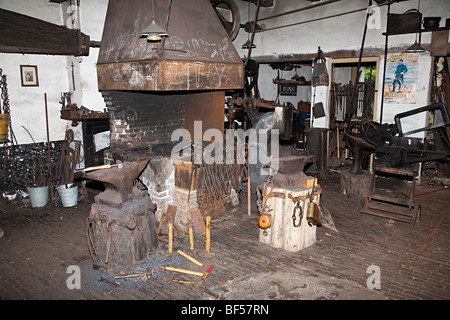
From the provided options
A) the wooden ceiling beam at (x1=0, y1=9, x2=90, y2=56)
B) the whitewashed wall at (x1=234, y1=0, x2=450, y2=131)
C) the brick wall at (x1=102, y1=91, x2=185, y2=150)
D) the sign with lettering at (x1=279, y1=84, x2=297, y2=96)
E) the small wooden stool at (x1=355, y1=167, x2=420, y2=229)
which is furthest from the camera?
the sign with lettering at (x1=279, y1=84, x2=297, y2=96)

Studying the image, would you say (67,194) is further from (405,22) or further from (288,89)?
(288,89)

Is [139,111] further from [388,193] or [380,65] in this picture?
[380,65]

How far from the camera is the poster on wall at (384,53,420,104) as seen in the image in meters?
7.44

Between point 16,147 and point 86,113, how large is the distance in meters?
1.49

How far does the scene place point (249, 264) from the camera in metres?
4.39

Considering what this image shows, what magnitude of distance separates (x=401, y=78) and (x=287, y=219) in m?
4.90

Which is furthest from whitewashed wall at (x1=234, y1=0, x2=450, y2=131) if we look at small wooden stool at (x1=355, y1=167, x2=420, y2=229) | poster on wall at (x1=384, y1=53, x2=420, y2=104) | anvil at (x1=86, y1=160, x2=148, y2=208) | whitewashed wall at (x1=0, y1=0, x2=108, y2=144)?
anvil at (x1=86, y1=160, x2=148, y2=208)

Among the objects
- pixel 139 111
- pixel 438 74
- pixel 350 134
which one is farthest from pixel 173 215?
pixel 438 74

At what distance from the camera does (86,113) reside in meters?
6.70

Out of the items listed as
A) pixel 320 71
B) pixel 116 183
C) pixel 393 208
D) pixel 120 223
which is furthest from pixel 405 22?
pixel 120 223

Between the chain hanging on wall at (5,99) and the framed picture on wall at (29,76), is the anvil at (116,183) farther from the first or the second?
the framed picture on wall at (29,76)

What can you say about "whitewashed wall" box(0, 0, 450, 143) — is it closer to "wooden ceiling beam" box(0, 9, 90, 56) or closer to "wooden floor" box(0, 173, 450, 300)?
"wooden ceiling beam" box(0, 9, 90, 56)

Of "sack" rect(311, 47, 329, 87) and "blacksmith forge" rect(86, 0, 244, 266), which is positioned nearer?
"blacksmith forge" rect(86, 0, 244, 266)

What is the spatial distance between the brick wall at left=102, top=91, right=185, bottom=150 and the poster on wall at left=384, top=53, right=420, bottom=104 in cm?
458
